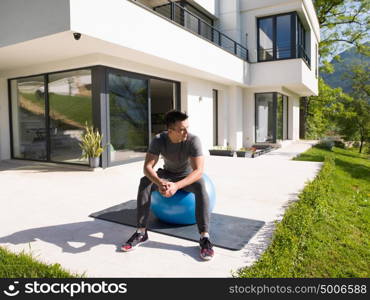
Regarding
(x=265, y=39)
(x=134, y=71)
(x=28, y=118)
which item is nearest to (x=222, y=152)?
(x=134, y=71)

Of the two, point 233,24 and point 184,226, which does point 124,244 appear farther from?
point 233,24

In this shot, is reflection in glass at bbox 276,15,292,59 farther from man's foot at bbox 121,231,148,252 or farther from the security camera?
man's foot at bbox 121,231,148,252

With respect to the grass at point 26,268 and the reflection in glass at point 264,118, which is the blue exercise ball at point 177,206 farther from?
the reflection in glass at point 264,118

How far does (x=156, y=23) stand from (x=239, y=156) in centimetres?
575

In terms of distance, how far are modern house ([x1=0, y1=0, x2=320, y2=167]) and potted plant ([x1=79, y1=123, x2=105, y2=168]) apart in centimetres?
22

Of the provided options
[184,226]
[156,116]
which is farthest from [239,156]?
[184,226]

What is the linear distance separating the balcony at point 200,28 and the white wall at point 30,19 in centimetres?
569

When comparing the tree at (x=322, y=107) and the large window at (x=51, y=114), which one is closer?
the large window at (x=51, y=114)

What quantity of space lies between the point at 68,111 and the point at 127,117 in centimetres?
163

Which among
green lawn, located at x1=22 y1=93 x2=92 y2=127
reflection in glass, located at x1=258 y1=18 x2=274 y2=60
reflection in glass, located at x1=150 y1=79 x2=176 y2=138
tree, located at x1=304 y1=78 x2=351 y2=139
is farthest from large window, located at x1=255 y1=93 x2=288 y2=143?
tree, located at x1=304 y1=78 x2=351 y2=139

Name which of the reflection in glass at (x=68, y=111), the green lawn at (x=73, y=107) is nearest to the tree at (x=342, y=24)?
the reflection in glass at (x=68, y=111)

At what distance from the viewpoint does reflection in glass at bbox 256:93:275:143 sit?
1486 centimetres

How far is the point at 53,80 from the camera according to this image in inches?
347

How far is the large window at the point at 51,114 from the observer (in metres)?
8.41
